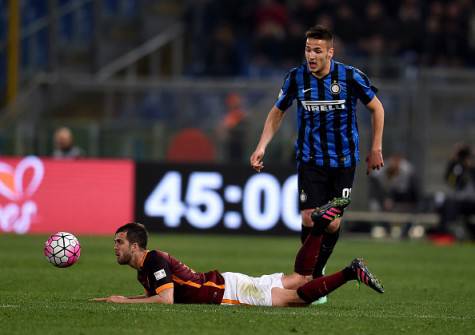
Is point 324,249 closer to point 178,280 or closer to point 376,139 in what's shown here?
point 376,139

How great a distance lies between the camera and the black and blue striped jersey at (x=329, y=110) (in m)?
9.03

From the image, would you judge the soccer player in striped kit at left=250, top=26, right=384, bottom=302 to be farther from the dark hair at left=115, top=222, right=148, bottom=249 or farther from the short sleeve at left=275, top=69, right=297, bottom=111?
the dark hair at left=115, top=222, right=148, bottom=249

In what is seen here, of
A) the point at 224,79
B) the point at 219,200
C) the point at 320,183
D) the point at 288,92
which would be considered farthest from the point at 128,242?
the point at 224,79

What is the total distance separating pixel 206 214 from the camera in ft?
61.6

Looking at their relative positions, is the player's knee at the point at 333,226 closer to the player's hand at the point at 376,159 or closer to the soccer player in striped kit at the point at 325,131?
the soccer player in striped kit at the point at 325,131

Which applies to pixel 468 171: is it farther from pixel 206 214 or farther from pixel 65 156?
pixel 65 156

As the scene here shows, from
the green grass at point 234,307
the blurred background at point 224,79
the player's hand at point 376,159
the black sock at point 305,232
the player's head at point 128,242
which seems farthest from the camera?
the blurred background at point 224,79

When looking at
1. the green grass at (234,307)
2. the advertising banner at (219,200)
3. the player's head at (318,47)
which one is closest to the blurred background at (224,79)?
the advertising banner at (219,200)

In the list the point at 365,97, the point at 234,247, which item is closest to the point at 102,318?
the point at 365,97

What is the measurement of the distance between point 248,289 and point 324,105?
61.9 inches

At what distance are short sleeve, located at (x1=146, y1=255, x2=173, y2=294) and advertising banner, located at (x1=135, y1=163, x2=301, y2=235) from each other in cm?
1036

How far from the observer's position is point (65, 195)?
1867 cm

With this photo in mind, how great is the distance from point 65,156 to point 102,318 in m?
11.7

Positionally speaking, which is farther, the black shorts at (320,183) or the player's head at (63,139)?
the player's head at (63,139)
